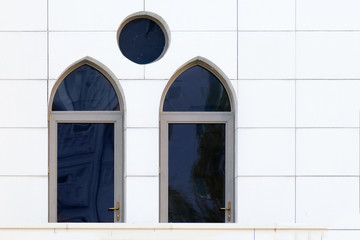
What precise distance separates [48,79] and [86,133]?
2.90 feet

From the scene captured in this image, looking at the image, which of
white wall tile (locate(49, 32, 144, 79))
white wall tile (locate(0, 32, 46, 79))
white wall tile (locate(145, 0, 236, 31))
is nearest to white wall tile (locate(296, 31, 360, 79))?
white wall tile (locate(145, 0, 236, 31))

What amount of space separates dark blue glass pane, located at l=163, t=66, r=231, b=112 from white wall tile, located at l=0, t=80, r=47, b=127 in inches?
67.5

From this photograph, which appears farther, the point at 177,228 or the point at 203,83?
the point at 203,83

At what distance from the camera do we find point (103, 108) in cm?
885

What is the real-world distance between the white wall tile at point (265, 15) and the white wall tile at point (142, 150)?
1.91m

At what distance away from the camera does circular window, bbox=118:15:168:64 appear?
8859 millimetres

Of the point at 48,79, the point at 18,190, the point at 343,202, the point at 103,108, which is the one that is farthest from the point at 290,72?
the point at 18,190

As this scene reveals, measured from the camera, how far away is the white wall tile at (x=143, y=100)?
860 centimetres

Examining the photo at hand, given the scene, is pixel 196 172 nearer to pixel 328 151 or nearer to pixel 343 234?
pixel 328 151

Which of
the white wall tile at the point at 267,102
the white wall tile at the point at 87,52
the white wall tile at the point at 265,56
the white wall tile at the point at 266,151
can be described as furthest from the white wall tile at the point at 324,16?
the white wall tile at the point at 87,52

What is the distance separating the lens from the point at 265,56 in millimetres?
8672

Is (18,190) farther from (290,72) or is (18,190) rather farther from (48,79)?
(290,72)

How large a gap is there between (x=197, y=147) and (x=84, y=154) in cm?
153

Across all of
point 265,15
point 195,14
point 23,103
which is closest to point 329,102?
point 265,15
